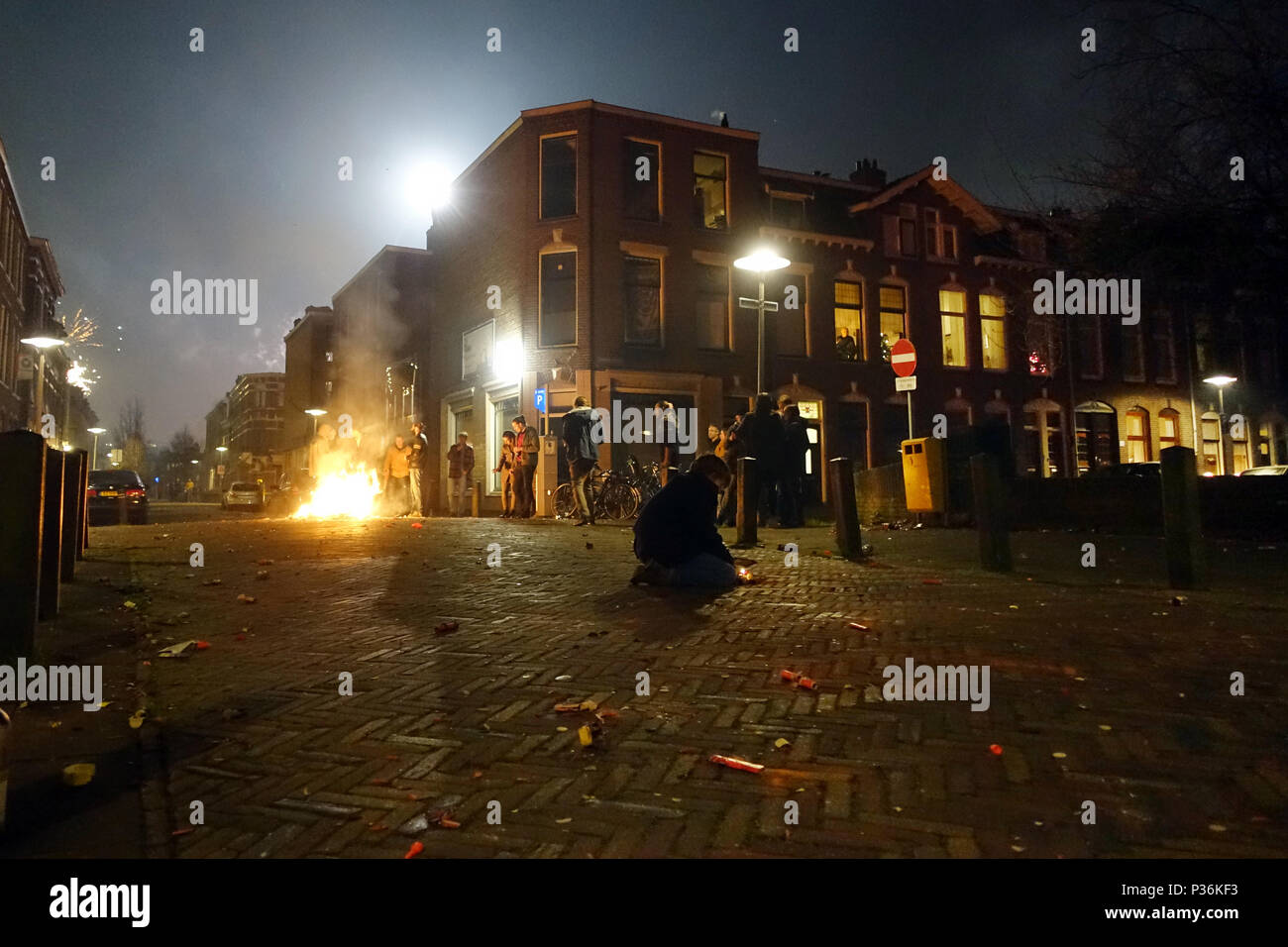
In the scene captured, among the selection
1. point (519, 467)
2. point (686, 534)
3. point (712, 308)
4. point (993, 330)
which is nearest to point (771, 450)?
point (686, 534)

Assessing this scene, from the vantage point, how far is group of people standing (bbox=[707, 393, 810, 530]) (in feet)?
40.3

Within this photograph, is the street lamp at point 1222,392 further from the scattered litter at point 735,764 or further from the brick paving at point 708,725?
the scattered litter at point 735,764

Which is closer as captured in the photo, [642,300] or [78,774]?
[78,774]

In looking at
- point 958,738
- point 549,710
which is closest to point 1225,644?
point 958,738

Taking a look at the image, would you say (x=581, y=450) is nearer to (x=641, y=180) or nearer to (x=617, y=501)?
(x=617, y=501)

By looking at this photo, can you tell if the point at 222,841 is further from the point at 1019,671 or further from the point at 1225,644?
the point at 1225,644

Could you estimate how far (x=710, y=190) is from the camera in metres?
22.2

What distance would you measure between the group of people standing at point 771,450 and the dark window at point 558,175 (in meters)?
11.0

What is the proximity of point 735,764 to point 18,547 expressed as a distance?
3.50 meters

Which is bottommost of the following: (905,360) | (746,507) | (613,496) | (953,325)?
(746,507)

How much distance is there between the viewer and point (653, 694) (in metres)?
3.36

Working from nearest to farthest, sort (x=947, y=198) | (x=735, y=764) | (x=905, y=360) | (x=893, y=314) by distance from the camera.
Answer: (x=735, y=764)
(x=905, y=360)
(x=893, y=314)
(x=947, y=198)

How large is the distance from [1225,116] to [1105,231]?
5.78 ft

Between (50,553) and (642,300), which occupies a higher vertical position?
(642,300)
